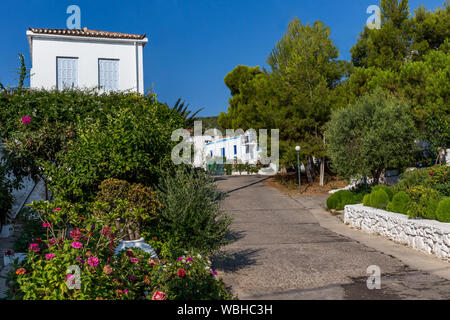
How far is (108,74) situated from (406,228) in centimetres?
1472

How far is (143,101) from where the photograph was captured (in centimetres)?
1154

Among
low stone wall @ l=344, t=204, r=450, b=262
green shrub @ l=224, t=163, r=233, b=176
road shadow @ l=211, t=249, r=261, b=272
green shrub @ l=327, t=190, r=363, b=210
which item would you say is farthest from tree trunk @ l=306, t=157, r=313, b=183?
road shadow @ l=211, t=249, r=261, b=272

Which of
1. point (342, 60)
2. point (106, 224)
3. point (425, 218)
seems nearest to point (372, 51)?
point (342, 60)

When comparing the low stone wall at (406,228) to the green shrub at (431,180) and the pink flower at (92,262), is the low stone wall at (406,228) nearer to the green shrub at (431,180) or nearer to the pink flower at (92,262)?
the green shrub at (431,180)

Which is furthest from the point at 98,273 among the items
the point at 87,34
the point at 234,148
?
the point at 234,148

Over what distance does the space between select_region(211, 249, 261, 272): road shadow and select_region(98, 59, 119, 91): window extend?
12.4 m

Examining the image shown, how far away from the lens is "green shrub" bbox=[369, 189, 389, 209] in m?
11.8

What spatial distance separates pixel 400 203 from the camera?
10.7 m

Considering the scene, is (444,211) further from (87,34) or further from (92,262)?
(87,34)

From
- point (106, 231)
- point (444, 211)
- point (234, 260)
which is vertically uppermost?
point (106, 231)

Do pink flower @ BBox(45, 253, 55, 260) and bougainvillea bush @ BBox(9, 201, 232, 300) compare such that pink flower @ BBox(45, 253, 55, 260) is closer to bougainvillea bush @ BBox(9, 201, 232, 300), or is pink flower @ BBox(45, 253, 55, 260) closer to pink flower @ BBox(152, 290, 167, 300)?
bougainvillea bush @ BBox(9, 201, 232, 300)

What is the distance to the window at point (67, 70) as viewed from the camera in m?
18.0

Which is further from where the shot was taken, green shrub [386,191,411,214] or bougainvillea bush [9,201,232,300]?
green shrub [386,191,411,214]
